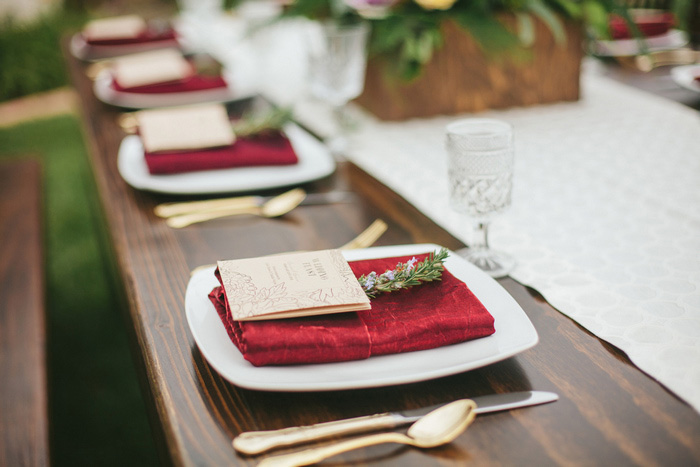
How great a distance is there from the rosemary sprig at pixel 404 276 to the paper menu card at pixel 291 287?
0.07ft

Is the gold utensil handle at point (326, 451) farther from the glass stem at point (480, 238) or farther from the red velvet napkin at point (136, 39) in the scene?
the red velvet napkin at point (136, 39)

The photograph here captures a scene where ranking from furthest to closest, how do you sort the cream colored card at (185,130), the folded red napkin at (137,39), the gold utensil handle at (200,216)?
the folded red napkin at (137,39) < the cream colored card at (185,130) < the gold utensil handle at (200,216)

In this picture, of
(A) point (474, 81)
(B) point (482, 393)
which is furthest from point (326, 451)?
(A) point (474, 81)

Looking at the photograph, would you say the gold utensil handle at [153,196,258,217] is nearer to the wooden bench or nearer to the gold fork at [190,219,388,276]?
the gold fork at [190,219,388,276]

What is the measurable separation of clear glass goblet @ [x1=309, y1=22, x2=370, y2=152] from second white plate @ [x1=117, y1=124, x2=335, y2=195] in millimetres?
128

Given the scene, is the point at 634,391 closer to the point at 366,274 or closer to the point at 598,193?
the point at 366,274

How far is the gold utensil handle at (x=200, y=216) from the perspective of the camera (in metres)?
0.85

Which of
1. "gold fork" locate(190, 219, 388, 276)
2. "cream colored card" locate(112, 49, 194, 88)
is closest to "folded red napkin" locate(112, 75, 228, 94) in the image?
"cream colored card" locate(112, 49, 194, 88)

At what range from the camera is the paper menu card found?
0.51m

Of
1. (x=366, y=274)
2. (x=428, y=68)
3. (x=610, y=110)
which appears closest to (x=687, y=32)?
(x=610, y=110)

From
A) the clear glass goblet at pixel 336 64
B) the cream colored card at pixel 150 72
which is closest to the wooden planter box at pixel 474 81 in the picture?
the clear glass goblet at pixel 336 64

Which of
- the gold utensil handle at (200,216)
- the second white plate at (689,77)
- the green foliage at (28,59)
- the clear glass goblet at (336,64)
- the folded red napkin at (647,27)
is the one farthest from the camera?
the green foliage at (28,59)

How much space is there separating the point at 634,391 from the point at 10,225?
1541 mm

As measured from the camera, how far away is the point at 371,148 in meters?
1.17
